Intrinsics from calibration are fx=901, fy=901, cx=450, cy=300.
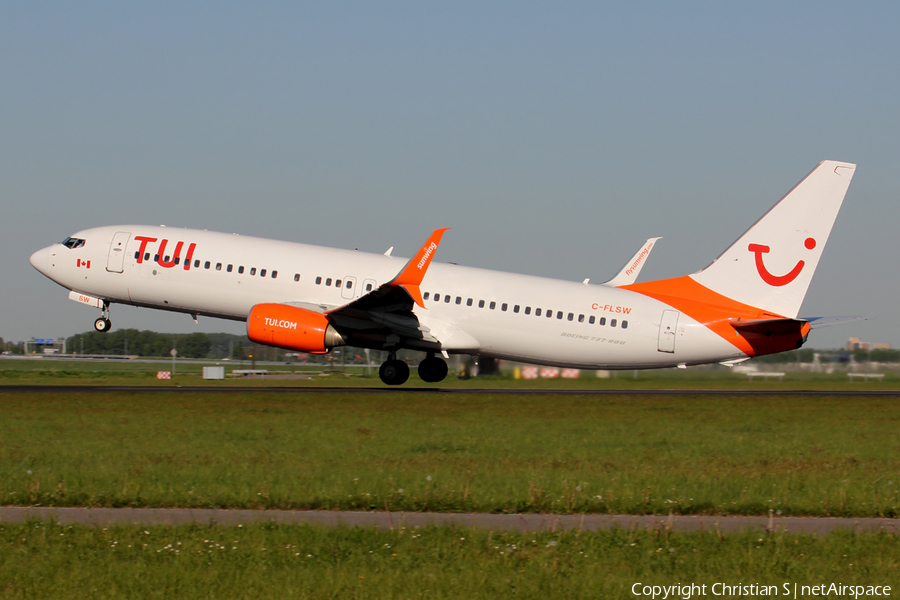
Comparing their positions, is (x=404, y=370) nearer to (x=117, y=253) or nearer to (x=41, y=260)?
(x=117, y=253)

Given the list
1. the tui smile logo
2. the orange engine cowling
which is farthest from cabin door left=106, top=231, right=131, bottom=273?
the tui smile logo

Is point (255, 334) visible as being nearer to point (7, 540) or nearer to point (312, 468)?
point (312, 468)

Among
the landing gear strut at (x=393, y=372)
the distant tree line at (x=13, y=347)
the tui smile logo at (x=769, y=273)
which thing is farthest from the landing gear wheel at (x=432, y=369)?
the distant tree line at (x=13, y=347)

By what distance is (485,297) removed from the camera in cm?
3312

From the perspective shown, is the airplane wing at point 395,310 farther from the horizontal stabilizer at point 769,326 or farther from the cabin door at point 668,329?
the horizontal stabilizer at point 769,326

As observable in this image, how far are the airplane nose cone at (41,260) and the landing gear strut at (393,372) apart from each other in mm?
14268

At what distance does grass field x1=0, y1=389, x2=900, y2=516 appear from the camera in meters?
12.5

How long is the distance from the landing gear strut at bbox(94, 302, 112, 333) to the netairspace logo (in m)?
31.2

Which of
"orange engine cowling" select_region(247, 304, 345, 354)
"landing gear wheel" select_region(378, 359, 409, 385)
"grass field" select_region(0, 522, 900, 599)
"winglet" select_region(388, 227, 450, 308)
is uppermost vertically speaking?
"winglet" select_region(388, 227, 450, 308)

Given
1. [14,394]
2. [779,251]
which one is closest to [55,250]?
[14,394]

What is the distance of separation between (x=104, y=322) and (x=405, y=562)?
30.0 metres

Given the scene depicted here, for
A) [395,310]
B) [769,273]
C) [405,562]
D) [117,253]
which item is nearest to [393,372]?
[395,310]

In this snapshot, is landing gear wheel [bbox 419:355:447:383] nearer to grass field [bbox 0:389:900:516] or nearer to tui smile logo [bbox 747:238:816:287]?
grass field [bbox 0:389:900:516]

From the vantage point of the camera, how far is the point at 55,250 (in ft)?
119
